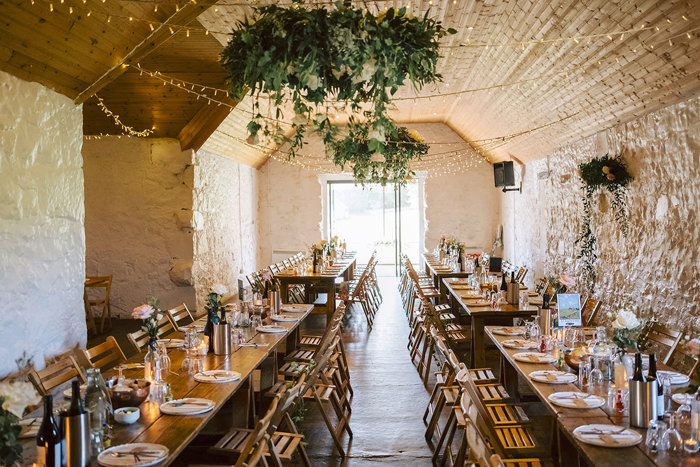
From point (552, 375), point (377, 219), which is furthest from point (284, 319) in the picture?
point (377, 219)

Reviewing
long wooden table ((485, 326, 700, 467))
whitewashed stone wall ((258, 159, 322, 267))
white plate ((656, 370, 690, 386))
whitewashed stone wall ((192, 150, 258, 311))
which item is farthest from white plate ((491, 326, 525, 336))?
whitewashed stone wall ((258, 159, 322, 267))

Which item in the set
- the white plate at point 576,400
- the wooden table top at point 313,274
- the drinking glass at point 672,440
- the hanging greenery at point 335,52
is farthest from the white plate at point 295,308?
the drinking glass at point 672,440

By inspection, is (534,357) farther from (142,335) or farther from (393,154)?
(393,154)

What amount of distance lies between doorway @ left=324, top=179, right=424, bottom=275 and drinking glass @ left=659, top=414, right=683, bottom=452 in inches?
495

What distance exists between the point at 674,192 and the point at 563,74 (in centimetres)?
187

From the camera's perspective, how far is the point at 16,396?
82.3 inches

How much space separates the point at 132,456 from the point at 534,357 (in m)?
2.63

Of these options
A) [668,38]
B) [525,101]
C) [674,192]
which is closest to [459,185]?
[525,101]

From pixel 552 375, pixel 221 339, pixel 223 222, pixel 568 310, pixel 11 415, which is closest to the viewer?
pixel 11 415

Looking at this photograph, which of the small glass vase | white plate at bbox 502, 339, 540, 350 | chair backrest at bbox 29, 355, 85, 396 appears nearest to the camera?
chair backrest at bbox 29, 355, 85, 396

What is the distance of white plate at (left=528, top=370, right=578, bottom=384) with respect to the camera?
3506mm

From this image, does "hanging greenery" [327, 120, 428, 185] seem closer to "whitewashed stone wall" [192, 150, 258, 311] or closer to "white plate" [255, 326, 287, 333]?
"whitewashed stone wall" [192, 150, 258, 311]

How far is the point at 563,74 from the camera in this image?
6910 millimetres

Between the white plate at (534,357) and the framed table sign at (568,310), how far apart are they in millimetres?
351
